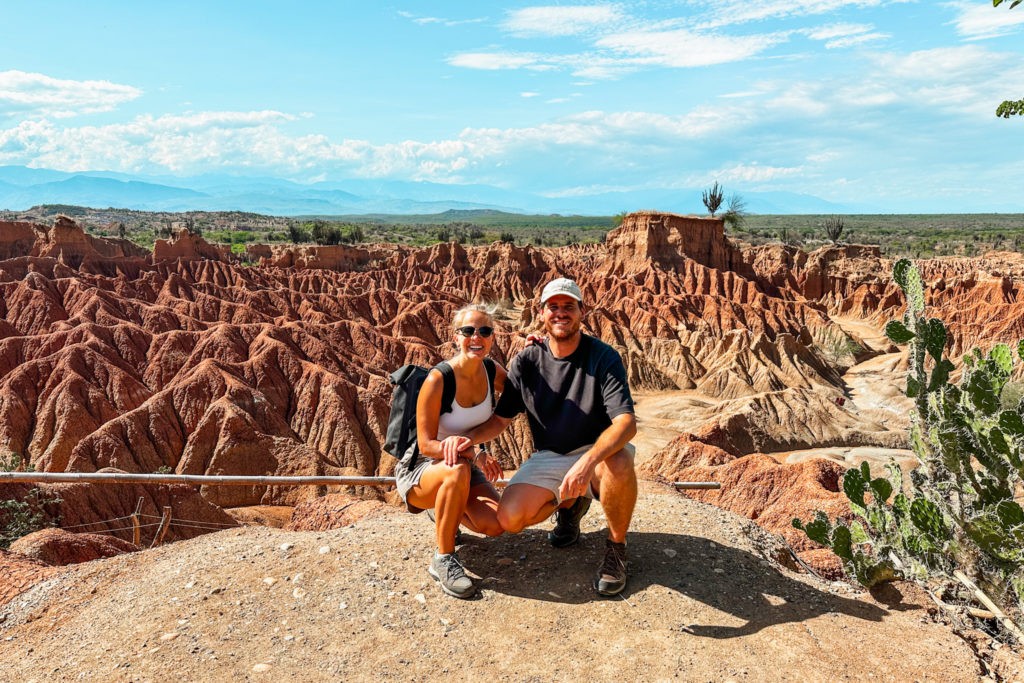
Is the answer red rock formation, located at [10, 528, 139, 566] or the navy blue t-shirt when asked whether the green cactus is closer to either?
the navy blue t-shirt

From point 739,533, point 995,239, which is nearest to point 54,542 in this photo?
point 739,533

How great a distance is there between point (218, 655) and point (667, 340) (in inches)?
1890

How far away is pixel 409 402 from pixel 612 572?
220cm

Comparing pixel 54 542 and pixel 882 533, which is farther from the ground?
pixel 882 533

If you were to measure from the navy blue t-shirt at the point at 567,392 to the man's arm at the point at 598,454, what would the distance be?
152mm

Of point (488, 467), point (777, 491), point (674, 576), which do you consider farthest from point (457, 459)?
point (777, 491)

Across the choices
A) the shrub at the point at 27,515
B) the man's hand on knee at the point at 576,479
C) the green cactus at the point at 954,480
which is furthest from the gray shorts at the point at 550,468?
the shrub at the point at 27,515

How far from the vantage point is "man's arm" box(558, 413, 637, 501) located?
4.93 m

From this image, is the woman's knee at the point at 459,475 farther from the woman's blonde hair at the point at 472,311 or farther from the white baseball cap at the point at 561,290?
the white baseball cap at the point at 561,290

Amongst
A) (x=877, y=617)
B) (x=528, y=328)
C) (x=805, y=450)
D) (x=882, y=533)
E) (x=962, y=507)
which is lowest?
(x=805, y=450)

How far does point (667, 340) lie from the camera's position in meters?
50.6

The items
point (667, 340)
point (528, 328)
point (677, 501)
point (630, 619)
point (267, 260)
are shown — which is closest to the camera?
point (630, 619)

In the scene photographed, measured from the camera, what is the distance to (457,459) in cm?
527

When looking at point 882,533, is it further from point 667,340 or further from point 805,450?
point 667,340
